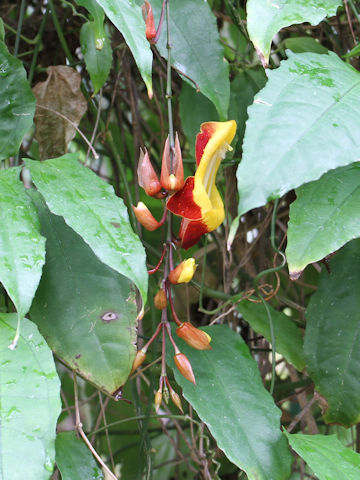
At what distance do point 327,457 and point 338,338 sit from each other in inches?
6.8

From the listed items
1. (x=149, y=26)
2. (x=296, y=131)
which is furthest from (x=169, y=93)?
(x=296, y=131)

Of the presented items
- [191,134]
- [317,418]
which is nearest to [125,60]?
[191,134]

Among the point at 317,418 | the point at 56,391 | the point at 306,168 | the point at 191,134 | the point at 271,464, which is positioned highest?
the point at 306,168

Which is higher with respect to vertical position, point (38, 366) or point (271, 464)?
point (38, 366)

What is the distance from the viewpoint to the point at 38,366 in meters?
0.55

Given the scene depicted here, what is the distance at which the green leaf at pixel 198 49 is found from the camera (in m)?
0.72

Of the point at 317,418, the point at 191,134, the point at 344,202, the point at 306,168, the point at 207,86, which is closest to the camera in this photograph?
the point at 306,168

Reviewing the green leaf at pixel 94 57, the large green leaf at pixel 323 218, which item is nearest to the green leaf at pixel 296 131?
the large green leaf at pixel 323 218

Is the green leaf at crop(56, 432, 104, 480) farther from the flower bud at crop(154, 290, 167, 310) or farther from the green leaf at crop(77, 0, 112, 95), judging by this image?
the green leaf at crop(77, 0, 112, 95)

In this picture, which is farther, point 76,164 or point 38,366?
point 76,164

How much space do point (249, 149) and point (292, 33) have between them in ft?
2.17

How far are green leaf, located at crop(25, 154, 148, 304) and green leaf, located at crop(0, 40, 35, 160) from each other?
4.1 inches

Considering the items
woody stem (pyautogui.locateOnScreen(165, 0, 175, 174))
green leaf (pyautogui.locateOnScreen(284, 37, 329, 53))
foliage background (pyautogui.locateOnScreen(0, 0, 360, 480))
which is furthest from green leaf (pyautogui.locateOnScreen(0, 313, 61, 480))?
green leaf (pyautogui.locateOnScreen(284, 37, 329, 53))

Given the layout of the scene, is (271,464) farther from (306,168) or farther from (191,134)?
(191,134)
